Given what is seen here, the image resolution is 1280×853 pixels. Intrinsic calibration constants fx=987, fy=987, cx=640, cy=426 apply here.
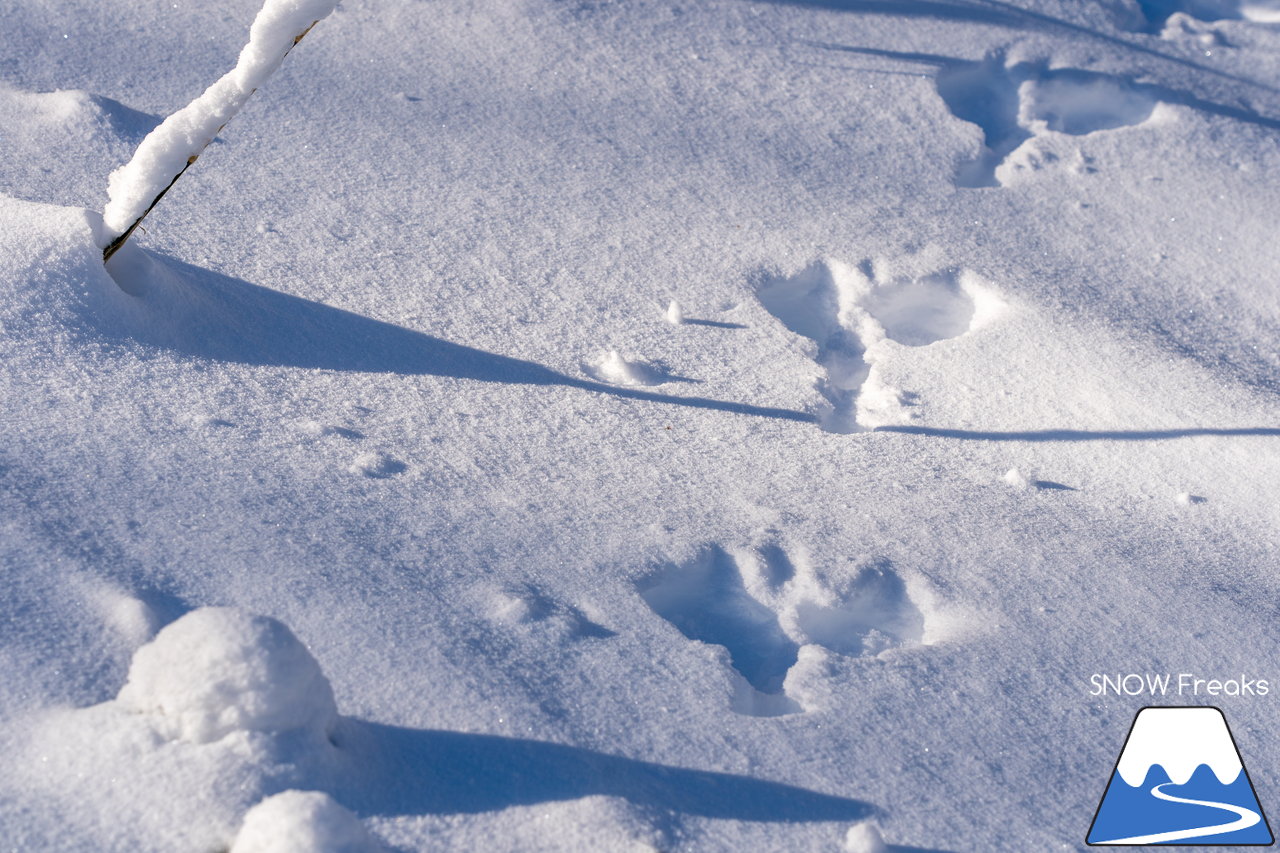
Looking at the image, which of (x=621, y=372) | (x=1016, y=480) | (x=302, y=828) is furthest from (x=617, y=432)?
(x=302, y=828)

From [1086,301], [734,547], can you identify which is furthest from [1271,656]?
[1086,301]

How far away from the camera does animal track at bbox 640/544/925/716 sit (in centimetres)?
163

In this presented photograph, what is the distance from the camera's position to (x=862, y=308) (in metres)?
2.46

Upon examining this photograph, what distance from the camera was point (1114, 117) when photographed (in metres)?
3.35

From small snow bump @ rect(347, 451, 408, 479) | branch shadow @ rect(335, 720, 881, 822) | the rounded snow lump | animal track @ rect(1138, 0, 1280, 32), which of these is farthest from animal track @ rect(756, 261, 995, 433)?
animal track @ rect(1138, 0, 1280, 32)

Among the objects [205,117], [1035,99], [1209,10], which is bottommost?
[1035,99]

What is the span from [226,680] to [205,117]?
111cm

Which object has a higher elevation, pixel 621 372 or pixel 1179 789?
pixel 621 372

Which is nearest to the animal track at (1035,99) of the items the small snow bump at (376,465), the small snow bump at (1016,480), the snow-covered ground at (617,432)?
the snow-covered ground at (617,432)

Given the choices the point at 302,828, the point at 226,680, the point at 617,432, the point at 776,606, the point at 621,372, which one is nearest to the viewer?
the point at 302,828

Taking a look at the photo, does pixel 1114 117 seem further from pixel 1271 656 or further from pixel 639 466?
pixel 639 466

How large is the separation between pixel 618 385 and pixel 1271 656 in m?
1.29

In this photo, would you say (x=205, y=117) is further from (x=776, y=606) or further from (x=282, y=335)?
(x=776, y=606)

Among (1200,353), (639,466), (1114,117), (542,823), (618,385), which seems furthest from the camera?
(1114,117)
